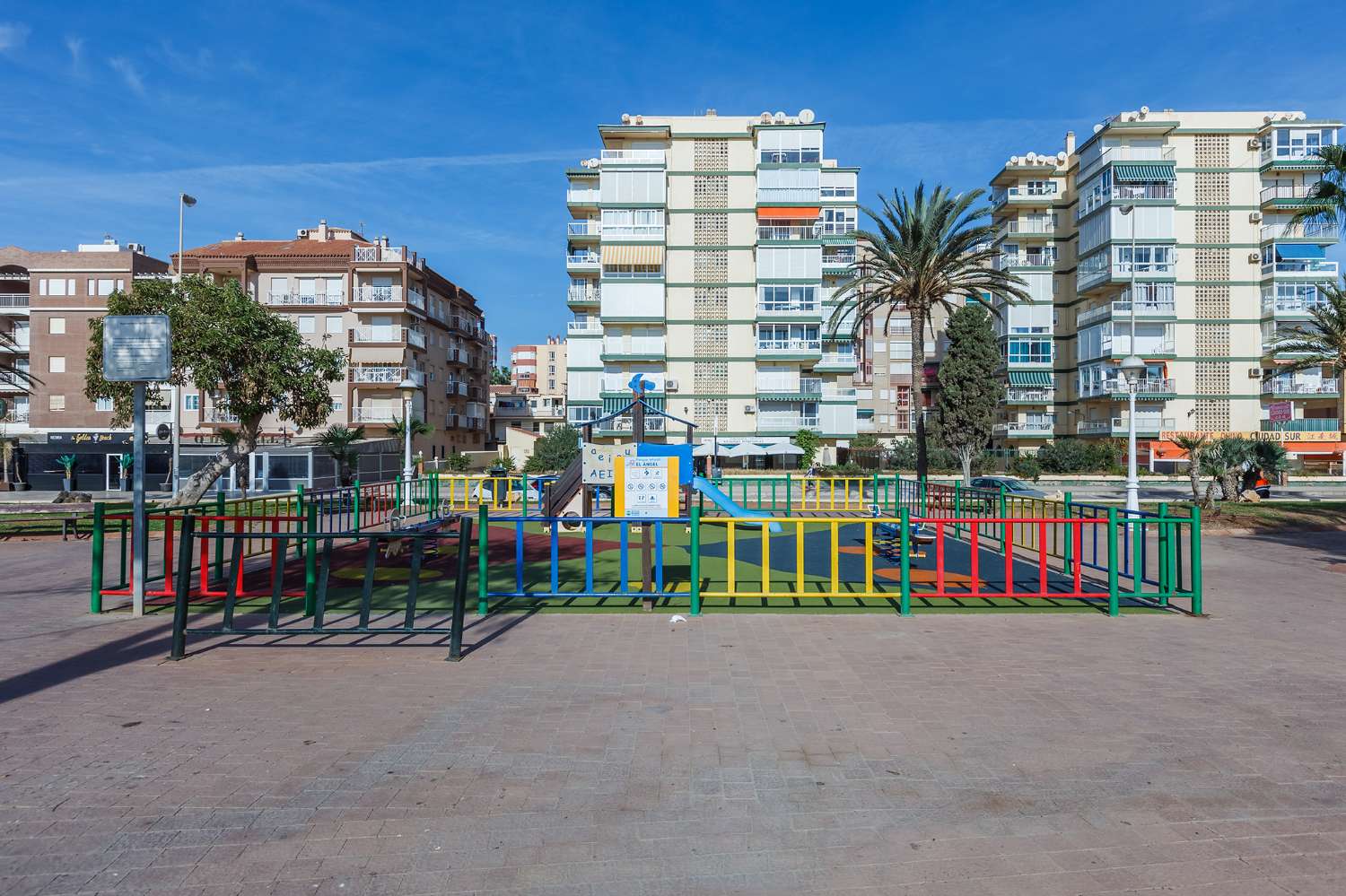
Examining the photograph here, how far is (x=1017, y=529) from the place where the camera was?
16.9m

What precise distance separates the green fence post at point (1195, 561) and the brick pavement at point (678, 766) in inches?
45.6

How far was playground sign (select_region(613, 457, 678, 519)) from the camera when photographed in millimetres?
10195

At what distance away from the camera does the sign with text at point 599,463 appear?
10836mm

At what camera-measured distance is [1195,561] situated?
365 inches

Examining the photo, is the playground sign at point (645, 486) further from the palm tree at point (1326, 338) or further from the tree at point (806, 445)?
the palm tree at point (1326, 338)

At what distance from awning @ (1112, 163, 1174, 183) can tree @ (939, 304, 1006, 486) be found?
15.5 m

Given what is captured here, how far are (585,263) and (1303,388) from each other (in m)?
48.6

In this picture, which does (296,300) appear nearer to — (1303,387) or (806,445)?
(806,445)

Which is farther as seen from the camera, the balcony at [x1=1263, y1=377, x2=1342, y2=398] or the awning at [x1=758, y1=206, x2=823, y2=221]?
the balcony at [x1=1263, y1=377, x2=1342, y2=398]

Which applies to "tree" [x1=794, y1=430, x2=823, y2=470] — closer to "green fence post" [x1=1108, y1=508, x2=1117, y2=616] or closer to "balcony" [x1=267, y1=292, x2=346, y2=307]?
"balcony" [x1=267, y1=292, x2=346, y2=307]

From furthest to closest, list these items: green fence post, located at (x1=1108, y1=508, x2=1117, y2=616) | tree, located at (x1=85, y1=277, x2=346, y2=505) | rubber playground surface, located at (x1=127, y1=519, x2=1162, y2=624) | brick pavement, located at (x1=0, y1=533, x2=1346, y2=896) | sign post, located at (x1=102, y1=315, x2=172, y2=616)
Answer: tree, located at (x1=85, y1=277, x2=346, y2=505) < rubber playground surface, located at (x1=127, y1=519, x2=1162, y2=624) < green fence post, located at (x1=1108, y1=508, x2=1117, y2=616) < sign post, located at (x1=102, y1=315, x2=172, y2=616) < brick pavement, located at (x1=0, y1=533, x2=1346, y2=896)

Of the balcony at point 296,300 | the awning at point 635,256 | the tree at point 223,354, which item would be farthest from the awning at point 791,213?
the tree at point 223,354

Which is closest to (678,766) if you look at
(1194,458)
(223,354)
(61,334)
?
(223,354)

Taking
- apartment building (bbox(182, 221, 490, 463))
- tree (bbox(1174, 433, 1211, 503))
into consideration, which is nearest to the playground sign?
tree (bbox(1174, 433, 1211, 503))
